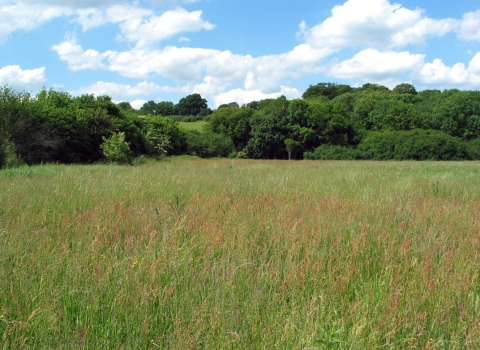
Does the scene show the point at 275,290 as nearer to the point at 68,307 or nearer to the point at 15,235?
the point at 68,307

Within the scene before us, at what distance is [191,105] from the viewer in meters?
97.9

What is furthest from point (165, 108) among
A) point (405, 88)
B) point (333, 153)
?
point (405, 88)

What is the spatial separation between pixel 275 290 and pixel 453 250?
214 centimetres

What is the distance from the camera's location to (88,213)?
4.92 m

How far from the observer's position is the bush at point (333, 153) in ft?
158

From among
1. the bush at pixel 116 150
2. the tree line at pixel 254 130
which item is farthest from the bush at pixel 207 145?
the bush at pixel 116 150

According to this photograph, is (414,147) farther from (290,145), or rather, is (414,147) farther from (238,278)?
(238,278)

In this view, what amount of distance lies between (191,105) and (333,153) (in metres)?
57.7

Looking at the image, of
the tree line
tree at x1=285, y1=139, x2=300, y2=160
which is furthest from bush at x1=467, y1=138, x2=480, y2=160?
tree at x1=285, y1=139, x2=300, y2=160

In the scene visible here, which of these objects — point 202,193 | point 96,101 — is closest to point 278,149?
point 96,101

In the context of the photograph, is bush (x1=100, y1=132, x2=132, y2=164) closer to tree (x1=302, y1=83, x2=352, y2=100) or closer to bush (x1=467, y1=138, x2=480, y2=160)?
bush (x1=467, y1=138, x2=480, y2=160)

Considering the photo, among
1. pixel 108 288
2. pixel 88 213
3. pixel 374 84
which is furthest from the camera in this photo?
pixel 374 84

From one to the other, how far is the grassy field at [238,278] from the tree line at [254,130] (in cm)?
1537

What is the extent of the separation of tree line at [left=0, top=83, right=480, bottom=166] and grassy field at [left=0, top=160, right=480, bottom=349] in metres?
15.4
